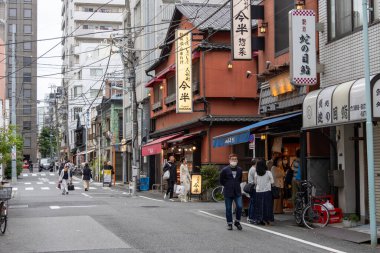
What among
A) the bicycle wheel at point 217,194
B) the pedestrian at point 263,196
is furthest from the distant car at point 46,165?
the pedestrian at point 263,196

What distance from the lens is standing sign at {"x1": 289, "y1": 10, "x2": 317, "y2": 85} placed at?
15391mm

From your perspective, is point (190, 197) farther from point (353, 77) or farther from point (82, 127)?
point (82, 127)

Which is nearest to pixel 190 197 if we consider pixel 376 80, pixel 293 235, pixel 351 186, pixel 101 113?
pixel 351 186

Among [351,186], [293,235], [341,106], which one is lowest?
[293,235]

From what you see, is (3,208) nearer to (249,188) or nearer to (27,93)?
(249,188)

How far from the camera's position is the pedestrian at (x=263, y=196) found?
15109 millimetres

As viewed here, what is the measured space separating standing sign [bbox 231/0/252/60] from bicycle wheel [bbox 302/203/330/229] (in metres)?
7.62

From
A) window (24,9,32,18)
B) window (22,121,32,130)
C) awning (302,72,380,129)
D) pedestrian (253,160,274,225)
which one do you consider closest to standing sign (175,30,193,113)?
awning (302,72,380,129)

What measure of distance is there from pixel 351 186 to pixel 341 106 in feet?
9.66

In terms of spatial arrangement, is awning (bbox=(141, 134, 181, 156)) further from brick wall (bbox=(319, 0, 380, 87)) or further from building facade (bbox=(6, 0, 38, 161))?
building facade (bbox=(6, 0, 38, 161))

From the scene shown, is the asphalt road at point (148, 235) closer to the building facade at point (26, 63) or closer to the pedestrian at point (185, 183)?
the pedestrian at point (185, 183)

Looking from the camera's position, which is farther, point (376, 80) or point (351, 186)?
point (351, 186)

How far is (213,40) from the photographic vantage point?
27922 mm

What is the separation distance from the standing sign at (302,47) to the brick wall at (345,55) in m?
0.56
